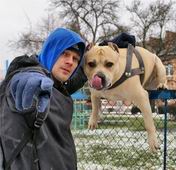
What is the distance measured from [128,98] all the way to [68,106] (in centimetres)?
45

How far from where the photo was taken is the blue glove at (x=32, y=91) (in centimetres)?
149

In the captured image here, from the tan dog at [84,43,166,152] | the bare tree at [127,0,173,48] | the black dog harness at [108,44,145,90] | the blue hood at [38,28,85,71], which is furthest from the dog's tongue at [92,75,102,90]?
the bare tree at [127,0,173,48]

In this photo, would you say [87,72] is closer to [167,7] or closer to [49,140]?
[49,140]

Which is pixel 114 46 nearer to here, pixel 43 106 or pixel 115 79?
pixel 115 79

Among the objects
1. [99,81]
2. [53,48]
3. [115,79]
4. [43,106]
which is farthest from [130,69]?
[43,106]

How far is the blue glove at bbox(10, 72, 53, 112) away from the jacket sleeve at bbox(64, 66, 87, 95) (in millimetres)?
624

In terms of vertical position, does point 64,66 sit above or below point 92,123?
above

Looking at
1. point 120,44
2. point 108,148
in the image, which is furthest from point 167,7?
point 120,44

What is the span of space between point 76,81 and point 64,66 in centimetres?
Answer: 37

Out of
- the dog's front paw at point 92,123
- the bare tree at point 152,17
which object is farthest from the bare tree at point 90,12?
the dog's front paw at point 92,123

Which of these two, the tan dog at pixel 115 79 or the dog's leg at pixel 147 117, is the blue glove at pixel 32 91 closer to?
the tan dog at pixel 115 79

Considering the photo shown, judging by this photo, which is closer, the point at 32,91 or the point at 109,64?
the point at 32,91

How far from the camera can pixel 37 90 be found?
1.49 meters

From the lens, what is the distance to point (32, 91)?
1487 mm
